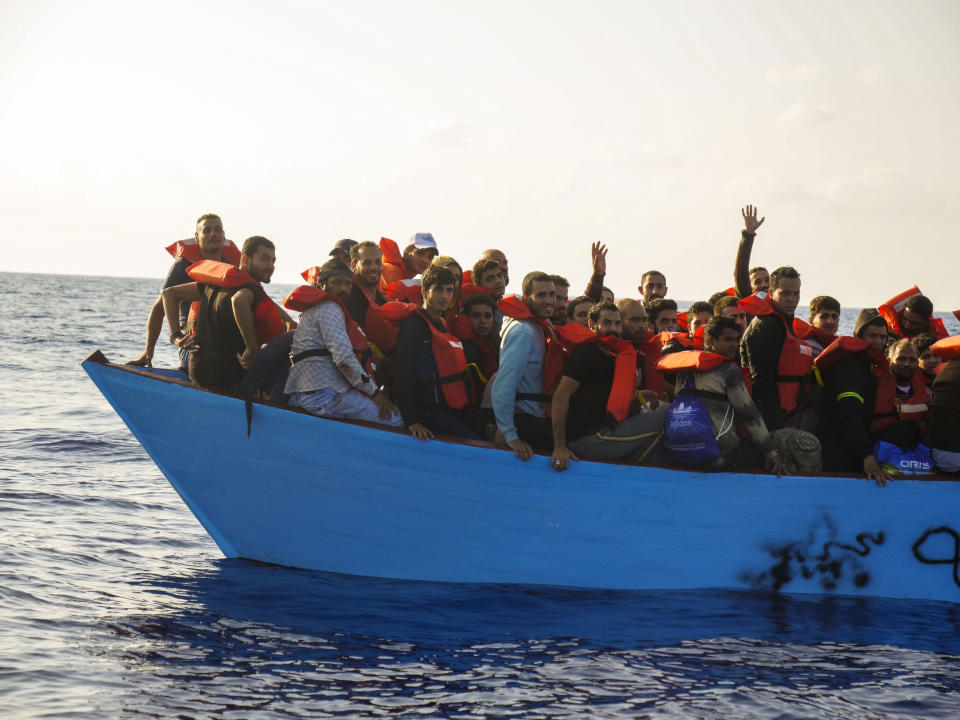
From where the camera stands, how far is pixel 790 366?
6254 millimetres

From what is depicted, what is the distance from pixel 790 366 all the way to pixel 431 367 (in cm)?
233

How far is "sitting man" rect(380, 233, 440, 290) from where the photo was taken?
7.64 m

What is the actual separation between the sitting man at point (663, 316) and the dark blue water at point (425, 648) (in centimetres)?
208

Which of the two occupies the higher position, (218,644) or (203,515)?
(203,515)

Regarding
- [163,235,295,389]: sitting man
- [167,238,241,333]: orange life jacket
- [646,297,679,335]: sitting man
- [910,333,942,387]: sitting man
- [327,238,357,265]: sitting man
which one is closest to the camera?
[163,235,295,389]: sitting man

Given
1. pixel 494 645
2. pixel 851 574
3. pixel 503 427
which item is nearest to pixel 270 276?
pixel 503 427

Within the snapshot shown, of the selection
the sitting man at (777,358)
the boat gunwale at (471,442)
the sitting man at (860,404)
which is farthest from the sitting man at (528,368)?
the sitting man at (860,404)

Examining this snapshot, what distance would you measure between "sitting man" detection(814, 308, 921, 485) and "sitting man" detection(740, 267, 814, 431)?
18cm

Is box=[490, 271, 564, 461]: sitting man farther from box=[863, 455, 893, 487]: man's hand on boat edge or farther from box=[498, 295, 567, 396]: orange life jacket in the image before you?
box=[863, 455, 893, 487]: man's hand on boat edge

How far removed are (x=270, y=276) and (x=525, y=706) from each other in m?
3.09

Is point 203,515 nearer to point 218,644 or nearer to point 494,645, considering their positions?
point 218,644

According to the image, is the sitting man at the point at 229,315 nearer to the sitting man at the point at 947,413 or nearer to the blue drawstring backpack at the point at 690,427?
the blue drawstring backpack at the point at 690,427

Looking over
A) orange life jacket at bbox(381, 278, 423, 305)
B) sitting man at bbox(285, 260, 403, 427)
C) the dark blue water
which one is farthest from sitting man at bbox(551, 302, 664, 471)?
orange life jacket at bbox(381, 278, 423, 305)

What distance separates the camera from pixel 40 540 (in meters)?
8.37
